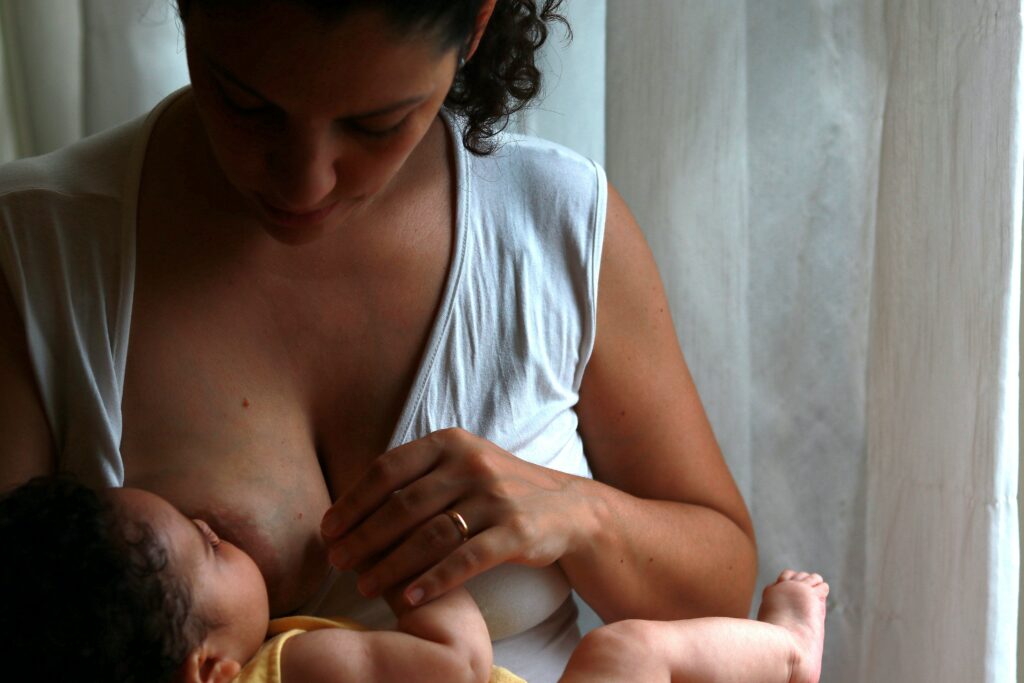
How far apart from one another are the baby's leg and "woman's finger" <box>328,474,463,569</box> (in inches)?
8.0

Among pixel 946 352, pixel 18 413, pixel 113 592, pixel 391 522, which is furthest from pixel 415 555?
pixel 946 352

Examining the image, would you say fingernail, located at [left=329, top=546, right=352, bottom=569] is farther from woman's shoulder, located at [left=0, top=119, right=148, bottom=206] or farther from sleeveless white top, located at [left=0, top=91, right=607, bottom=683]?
woman's shoulder, located at [left=0, top=119, right=148, bottom=206]

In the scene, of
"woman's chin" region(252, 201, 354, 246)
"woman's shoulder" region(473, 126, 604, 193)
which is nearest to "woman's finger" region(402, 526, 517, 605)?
"woman's chin" region(252, 201, 354, 246)

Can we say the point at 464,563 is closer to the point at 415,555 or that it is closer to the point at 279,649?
the point at 415,555

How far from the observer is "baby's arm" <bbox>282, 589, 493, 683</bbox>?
3.37 ft

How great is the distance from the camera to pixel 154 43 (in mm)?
1560

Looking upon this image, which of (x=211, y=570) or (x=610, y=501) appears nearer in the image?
(x=211, y=570)

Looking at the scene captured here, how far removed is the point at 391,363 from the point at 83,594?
0.42m

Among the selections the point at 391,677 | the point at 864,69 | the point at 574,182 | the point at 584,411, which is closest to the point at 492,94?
the point at 574,182

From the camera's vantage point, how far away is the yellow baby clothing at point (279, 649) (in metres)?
1.01

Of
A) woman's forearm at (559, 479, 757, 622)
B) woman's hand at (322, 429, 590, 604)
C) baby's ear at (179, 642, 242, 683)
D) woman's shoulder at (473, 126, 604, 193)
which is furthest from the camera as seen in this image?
woman's shoulder at (473, 126, 604, 193)

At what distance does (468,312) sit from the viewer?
1.26 metres

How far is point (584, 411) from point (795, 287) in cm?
39

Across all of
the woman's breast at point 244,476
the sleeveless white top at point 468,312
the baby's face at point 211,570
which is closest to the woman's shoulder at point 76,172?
Result: the sleeveless white top at point 468,312
